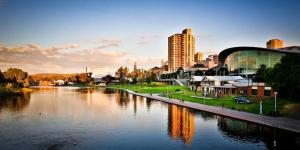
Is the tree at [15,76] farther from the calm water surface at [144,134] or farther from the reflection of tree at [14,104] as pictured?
the calm water surface at [144,134]

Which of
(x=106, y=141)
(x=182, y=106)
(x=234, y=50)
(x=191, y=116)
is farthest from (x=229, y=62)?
(x=106, y=141)

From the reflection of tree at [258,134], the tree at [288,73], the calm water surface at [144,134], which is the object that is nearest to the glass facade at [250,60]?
the tree at [288,73]

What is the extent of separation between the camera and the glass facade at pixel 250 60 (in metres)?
126

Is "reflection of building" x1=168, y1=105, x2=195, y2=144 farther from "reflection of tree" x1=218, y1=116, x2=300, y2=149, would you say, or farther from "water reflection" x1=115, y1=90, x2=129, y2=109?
"water reflection" x1=115, y1=90, x2=129, y2=109

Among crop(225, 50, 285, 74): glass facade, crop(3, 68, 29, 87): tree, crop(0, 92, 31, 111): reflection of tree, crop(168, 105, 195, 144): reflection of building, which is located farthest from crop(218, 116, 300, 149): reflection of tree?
crop(3, 68, 29, 87): tree

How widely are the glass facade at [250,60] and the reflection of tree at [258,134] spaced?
10187 centimetres

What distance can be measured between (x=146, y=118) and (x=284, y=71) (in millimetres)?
25919

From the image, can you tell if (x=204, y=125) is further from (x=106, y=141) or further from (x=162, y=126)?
(x=106, y=141)

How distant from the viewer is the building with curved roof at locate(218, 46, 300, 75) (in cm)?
12494

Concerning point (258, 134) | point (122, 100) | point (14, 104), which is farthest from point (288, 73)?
point (14, 104)

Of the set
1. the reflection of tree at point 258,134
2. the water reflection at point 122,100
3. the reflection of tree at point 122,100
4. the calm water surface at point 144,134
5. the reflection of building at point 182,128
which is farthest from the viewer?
the reflection of tree at point 122,100

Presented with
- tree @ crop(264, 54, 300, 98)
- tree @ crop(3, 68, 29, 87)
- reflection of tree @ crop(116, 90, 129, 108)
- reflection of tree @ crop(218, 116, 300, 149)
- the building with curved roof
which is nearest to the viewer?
reflection of tree @ crop(218, 116, 300, 149)

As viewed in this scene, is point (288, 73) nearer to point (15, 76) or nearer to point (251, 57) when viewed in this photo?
point (251, 57)

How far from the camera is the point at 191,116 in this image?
44188 millimetres
